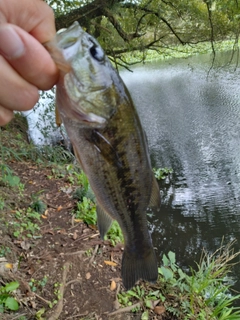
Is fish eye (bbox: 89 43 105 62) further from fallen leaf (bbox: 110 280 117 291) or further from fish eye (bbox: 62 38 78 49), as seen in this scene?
fallen leaf (bbox: 110 280 117 291)

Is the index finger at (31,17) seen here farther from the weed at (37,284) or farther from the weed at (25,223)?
the weed at (25,223)

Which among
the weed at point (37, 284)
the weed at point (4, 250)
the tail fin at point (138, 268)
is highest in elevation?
the tail fin at point (138, 268)

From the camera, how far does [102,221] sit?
69.9 inches

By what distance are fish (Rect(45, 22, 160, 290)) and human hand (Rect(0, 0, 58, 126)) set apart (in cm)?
8

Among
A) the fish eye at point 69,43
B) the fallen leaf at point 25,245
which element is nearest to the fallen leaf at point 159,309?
the fallen leaf at point 25,245

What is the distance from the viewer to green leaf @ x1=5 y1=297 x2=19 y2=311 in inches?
113

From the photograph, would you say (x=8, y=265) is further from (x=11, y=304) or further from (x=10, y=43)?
(x=10, y=43)

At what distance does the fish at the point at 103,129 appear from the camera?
4.06 feet

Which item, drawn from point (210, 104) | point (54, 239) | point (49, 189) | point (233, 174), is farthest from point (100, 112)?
point (210, 104)

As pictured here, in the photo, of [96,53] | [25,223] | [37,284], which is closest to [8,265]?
[37,284]

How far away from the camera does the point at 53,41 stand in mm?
1160

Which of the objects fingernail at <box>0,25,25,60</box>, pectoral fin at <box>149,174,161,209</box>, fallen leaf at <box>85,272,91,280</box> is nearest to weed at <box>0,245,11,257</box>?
fallen leaf at <box>85,272,91,280</box>

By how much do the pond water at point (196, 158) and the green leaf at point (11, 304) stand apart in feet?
10.3

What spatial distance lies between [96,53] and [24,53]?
1.26 feet
